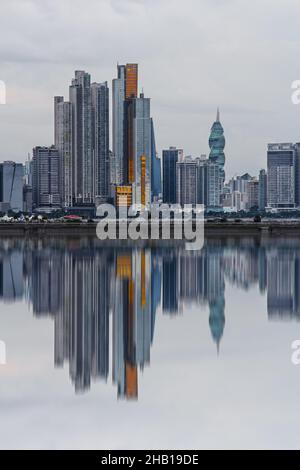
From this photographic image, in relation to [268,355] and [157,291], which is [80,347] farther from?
[157,291]

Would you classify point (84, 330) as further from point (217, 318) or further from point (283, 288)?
point (283, 288)

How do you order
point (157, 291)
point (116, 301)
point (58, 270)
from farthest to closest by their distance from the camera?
point (58, 270) < point (157, 291) < point (116, 301)

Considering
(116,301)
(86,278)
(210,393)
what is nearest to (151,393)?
(210,393)

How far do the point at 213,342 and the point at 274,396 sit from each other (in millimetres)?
3108

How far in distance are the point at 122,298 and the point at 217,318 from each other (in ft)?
10.3

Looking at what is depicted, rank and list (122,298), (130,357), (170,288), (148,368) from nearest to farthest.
→ (148,368) < (130,357) < (122,298) < (170,288)

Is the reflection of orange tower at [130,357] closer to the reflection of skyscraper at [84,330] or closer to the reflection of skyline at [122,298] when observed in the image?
the reflection of skyline at [122,298]

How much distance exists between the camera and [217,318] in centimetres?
1407

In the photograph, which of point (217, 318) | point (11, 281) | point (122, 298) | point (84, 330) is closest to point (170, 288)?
point (122, 298)

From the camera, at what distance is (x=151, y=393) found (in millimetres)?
8703

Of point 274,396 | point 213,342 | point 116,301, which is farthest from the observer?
point 116,301

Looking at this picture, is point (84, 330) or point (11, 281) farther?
point (11, 281)

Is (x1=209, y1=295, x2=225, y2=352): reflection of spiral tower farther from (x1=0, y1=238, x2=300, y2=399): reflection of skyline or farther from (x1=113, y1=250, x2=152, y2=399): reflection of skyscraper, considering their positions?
(x1=113, y1=250, x2=152, y2=399): reflection of skyscraper

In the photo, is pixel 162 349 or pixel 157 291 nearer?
pixel 162 349
